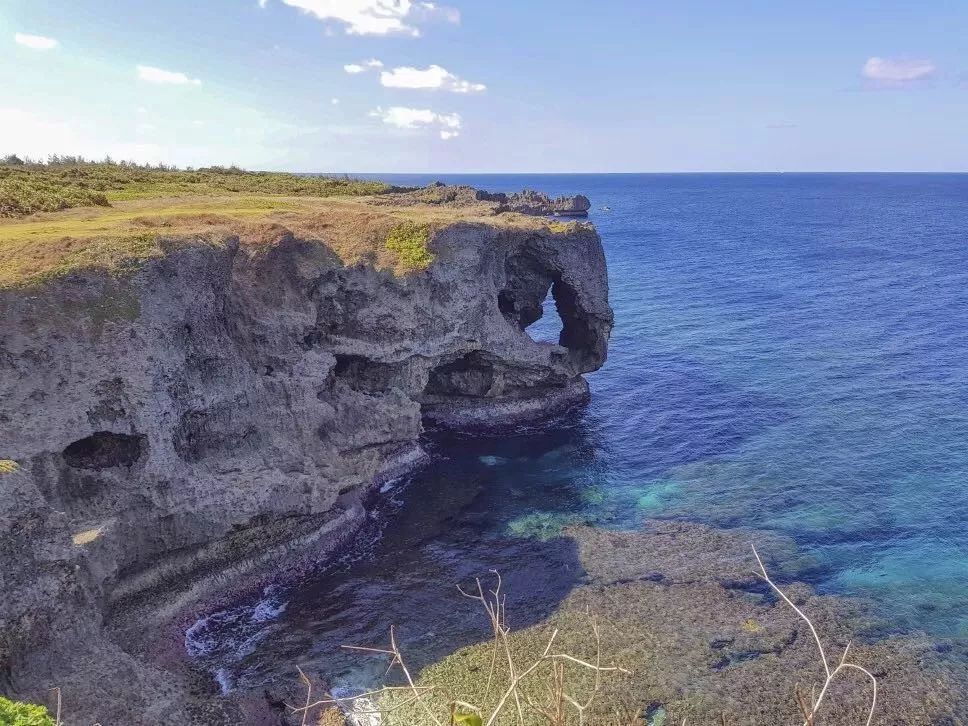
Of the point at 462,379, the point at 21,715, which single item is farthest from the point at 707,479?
the point at 21,715

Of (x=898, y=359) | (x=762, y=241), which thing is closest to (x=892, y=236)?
(x=762, y=241)

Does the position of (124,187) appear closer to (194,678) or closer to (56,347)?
(56,347)

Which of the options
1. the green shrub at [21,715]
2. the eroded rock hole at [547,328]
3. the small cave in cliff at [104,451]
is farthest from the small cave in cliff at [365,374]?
the eroded rock hole at [547,328]

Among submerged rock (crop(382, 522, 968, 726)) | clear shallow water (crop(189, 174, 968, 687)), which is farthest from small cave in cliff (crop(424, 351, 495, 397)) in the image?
submerged rock (crop(382, 522, 968, 726))

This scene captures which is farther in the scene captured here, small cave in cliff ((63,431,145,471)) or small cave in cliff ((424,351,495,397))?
small cave in cliff ((424,351,495,397))

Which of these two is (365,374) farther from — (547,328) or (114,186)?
(547,328)

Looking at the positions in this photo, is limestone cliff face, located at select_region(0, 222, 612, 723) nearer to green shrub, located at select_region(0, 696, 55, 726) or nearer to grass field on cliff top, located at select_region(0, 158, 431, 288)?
grass field on cliff top, located at select_region(0, 158, 431, 288)
